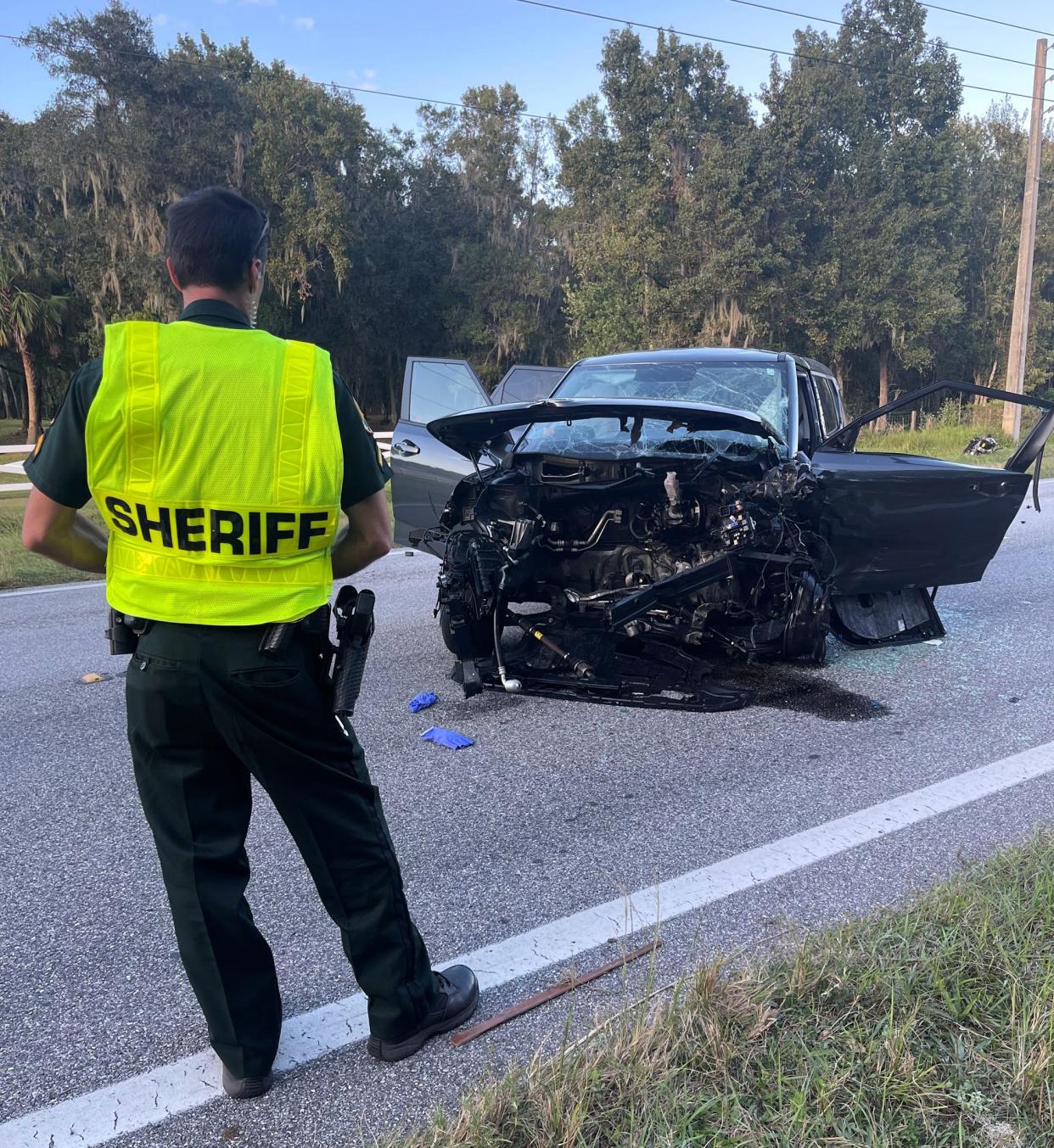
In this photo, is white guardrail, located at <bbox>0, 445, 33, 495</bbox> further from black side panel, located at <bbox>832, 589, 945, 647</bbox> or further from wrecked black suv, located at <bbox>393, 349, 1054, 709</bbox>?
black side panel, located at <bbox>832, 589, 945, 647</bbox>

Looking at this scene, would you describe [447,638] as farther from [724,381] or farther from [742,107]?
[742,107]

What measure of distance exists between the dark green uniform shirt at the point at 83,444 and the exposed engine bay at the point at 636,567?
8.68 feet

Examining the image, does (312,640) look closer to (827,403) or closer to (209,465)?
(209,465)

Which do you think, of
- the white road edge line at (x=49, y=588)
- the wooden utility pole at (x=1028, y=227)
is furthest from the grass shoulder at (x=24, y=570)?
the wooden utility pole at (x=1028, y=227)

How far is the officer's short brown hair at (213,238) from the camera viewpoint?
1896mm

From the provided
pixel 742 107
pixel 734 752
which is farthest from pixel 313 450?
pixel 742 107

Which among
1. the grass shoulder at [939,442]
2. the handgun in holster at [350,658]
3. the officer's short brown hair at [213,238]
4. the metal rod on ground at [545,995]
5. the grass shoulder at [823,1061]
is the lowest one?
the metal rod on ground at [545,995]

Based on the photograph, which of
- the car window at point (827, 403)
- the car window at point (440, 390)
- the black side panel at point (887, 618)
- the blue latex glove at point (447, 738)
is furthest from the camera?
the car window at point (440, 390)

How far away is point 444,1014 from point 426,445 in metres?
4.72

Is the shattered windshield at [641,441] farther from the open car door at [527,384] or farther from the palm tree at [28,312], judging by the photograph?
the palm tree at [28,312]

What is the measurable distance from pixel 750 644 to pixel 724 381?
1949 millimetres

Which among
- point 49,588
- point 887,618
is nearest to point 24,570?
point 49,588

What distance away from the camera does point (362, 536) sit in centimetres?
221

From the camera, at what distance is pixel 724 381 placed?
5965mm
